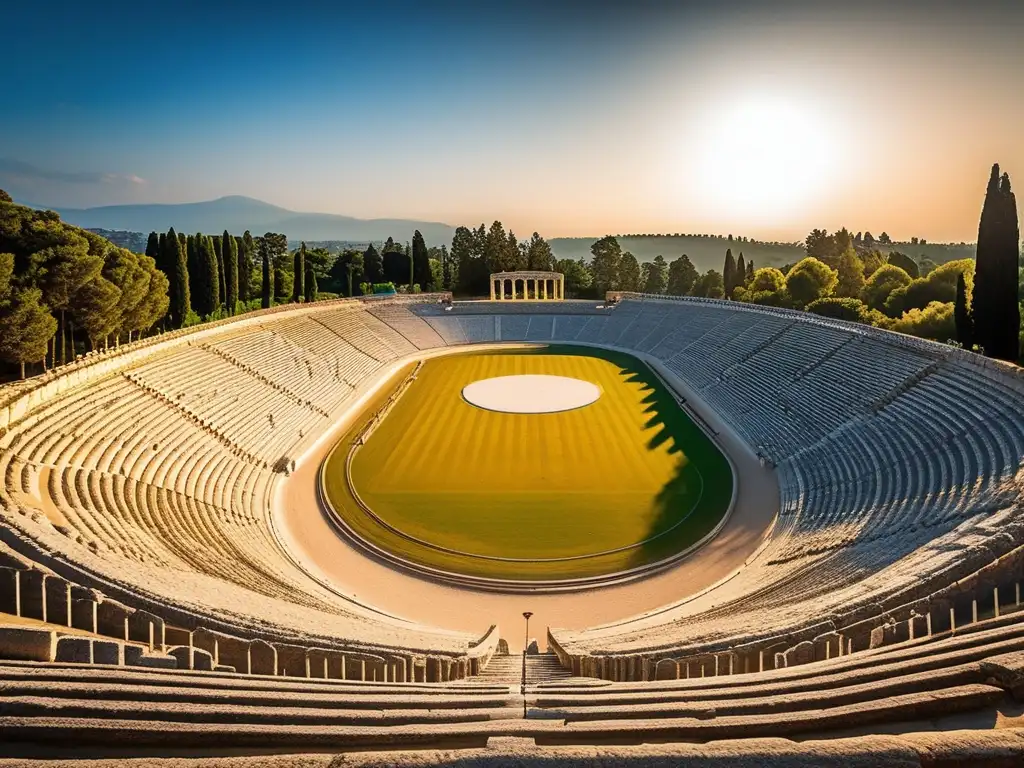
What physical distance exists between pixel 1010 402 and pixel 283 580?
21702 mm

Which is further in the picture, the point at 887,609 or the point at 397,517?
the point at 397,517

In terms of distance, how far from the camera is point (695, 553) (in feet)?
64.2

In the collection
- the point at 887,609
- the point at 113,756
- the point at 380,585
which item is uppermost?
the point at 113,756

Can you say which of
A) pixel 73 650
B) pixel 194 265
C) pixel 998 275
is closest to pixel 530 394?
pixel 998 275

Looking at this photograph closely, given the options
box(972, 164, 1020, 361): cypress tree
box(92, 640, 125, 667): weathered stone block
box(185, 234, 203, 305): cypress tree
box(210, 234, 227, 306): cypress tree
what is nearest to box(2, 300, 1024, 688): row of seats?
box(92, 640, 125, 667): weathered stone block

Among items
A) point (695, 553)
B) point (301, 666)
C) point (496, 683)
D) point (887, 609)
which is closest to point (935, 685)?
point (887, 609)

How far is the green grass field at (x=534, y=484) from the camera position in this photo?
19.8 m

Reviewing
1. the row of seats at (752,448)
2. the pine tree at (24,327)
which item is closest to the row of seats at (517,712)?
the row of seats at (752,448)

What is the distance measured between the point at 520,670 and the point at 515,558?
6920mm

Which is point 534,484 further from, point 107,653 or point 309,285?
point 309,285

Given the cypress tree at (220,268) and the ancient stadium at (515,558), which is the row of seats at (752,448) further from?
the cypress tree at (220,268)

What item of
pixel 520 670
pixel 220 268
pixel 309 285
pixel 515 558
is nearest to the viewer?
pixel 520 670

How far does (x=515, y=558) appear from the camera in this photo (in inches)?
759

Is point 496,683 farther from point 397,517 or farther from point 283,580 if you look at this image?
point 397,517
